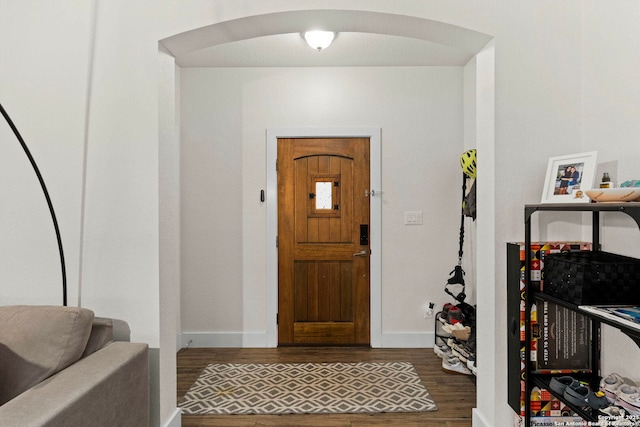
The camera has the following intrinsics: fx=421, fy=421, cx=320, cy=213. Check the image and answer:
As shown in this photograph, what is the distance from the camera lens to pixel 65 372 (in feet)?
5.30

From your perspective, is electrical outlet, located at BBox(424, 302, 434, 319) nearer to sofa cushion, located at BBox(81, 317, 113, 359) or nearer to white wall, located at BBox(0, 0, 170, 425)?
white wall, located at BBox(0, 0, 170, 425)

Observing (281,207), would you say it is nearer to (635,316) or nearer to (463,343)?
(463,343)

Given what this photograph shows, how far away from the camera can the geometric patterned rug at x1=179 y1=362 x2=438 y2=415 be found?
8.95 ft

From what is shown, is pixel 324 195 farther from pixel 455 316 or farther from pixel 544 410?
pixel 544 410

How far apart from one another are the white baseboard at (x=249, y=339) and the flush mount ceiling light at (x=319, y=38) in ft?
8.36

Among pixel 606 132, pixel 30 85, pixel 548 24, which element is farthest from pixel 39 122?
pixel 606 132

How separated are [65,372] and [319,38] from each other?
2.57 meters

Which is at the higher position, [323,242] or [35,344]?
[323,242]

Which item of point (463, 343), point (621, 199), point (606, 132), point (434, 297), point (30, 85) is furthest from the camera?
point (434, 297)

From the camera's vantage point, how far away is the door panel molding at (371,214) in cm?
390

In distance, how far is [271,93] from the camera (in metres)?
3.92

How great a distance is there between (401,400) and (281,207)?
1.95 m

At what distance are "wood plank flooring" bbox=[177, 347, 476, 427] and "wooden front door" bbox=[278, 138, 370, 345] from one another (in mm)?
217

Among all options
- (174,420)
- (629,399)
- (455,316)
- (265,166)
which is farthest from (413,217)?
(174,420)
